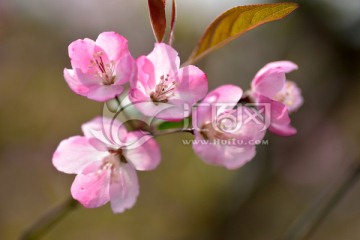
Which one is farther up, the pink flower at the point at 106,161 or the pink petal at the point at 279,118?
the pink petal at the point at 279,118

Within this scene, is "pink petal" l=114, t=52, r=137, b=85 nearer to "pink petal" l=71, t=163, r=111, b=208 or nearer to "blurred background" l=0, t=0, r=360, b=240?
"pink petal" l=71, t=163, r=111, b=208

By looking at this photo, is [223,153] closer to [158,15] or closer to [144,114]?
[144,114]

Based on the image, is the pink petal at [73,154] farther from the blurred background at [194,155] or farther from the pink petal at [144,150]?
the blurred background at [194,155]

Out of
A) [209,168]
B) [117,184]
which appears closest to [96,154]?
[117,184]

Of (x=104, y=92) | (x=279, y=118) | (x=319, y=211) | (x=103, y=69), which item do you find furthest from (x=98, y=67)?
(x=319, y=211)

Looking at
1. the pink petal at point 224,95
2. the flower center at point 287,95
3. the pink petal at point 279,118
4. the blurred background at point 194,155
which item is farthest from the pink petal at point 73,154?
the blurred background at point 194,155

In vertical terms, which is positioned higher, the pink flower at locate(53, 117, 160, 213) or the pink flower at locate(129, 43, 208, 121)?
the pink flower at locate(129, 43, 208, 121)

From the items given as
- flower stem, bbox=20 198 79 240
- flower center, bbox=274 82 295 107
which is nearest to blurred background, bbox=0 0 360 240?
flower center, bbox=274 82 295 107

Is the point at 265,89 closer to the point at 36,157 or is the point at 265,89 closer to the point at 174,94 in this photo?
the point at 174,94
